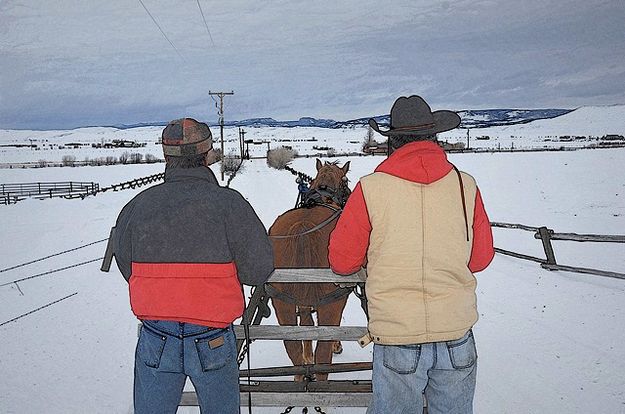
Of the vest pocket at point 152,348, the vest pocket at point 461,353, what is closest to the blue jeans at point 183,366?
the vest pocket at point 152,348

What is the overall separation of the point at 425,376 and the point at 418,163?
3.46 ft

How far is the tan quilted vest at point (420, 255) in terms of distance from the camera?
2338 millimetres

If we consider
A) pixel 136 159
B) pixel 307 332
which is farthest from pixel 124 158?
pixel 307 332

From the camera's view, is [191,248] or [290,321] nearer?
[191,248]

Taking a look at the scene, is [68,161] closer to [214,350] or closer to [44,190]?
[44,190]

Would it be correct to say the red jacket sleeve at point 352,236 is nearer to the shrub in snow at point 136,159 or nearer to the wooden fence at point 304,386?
the wooden fence at point 304,386

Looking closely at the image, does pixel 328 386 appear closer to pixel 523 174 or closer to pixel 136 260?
pixel 136 260

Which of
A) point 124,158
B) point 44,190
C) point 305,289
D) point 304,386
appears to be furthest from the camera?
point 124,158

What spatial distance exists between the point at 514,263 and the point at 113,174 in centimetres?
4003

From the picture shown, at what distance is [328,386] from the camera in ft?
12.7

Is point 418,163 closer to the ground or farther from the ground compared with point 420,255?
farther from the ground

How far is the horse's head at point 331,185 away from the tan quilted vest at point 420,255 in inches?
146

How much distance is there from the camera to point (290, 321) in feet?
15.7

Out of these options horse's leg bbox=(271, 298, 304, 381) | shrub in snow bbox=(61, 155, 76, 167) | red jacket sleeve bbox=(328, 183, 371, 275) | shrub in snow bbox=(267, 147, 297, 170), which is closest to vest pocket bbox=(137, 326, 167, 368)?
red jacket sleeve bbox=(328, 183, 371, 275)
